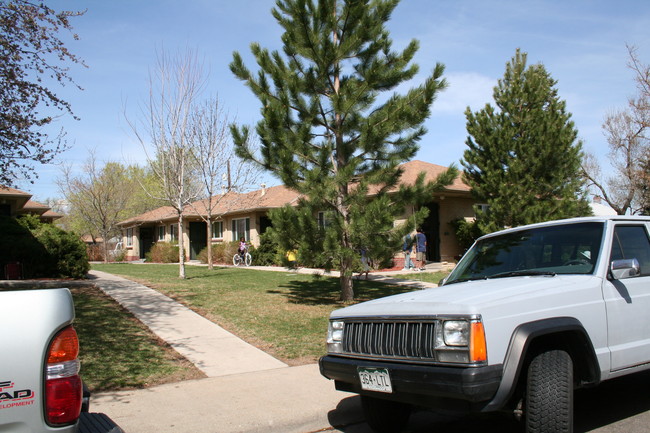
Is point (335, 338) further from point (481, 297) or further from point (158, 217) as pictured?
point (158, 217)

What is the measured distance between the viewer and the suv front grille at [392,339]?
3.90m

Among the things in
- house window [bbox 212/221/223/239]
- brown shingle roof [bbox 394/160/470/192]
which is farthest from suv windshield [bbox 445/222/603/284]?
house window [bbox 212/221/223/239]

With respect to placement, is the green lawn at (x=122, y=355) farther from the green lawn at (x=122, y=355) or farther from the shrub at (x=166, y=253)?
the shrub at (x=166, y=253)

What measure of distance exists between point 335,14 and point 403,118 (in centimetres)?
280

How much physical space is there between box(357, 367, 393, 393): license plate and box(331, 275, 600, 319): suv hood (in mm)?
438

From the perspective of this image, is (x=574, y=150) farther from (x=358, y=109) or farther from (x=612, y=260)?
(x=612, y=260)

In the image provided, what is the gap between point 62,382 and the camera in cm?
248

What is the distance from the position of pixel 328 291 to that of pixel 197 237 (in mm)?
21168

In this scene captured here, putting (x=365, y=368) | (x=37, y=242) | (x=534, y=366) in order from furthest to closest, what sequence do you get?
(x=37, y=242)
(x=365, y=368)
(x=534, y=366)

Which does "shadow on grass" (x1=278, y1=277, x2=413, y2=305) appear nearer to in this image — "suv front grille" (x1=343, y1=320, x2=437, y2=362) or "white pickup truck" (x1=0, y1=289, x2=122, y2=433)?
"suv front grille" (x1=343, y1=320, x2=437, y2=362)

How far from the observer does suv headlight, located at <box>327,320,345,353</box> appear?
15.3 ft

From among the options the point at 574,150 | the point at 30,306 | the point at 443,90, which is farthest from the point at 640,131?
the point at 30,306

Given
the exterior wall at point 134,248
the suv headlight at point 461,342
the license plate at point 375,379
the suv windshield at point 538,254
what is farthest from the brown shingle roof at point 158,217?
the suv headlight at point 461,342

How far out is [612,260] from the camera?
474cm
